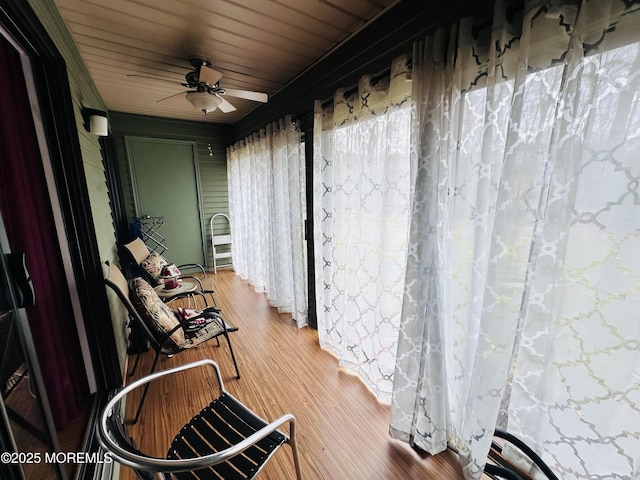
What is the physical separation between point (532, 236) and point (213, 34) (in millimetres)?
2342

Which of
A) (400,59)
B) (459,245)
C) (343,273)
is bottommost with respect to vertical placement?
(343,273)

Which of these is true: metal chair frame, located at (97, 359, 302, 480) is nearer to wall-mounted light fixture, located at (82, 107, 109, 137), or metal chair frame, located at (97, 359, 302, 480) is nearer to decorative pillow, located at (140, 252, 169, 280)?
wall-mounted light fixture, located at (82, 107, 109, 137)

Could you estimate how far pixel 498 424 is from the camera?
51.4 inches

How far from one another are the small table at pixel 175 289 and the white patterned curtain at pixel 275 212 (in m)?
0.94

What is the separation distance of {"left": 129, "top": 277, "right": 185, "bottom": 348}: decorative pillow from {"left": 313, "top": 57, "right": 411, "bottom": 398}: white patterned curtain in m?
1.20

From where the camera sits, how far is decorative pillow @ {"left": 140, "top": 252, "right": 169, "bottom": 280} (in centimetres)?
303

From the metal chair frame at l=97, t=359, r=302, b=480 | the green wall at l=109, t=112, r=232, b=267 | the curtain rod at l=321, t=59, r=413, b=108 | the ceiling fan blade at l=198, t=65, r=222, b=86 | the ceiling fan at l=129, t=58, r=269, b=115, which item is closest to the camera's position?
the metal chair frame at l=97, t=359, r=302, b=480

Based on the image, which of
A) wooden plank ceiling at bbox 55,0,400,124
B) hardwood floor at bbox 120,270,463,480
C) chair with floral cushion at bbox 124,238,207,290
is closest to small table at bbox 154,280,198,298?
chair with floral cushion at bbox 124,238,207,290

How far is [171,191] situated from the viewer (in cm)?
454

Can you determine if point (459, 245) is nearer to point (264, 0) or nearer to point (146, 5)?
point (264, 0)

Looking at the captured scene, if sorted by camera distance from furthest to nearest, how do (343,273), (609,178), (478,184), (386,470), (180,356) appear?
(180,356), (343,273), (386,470), (478,184), (609,178)

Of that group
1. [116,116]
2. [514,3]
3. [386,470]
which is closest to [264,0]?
[514,3]

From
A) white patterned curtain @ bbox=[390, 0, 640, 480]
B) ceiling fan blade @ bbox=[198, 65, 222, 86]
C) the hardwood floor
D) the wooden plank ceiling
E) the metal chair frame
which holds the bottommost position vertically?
the hardwood floor

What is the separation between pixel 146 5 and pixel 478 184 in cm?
215
